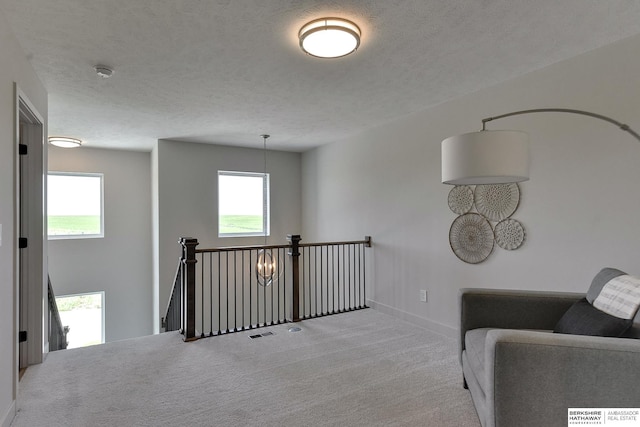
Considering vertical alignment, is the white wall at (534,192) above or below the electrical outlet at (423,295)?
above

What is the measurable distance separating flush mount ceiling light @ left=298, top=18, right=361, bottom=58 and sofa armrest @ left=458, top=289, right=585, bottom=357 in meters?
1.85

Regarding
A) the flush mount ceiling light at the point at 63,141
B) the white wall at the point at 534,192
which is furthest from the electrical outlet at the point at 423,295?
the flush mount ceiling light at the point at 63,141

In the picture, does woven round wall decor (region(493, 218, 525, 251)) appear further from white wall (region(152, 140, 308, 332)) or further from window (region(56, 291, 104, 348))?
window (region(56, 291, 104, 348))

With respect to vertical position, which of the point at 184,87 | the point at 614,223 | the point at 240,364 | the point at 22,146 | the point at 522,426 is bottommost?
the point at 240,364

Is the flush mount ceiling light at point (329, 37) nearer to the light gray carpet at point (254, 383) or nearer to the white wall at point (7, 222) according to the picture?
the white wall at point (7, 222)

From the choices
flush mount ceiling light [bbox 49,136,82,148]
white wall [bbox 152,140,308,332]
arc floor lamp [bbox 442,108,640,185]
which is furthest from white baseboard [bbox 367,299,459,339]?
flush mount ceiling light [bbox 49,136,82,148]

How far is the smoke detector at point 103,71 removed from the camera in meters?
2.66

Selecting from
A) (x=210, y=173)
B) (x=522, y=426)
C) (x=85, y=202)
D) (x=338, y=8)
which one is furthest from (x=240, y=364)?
(x=85, y=202)

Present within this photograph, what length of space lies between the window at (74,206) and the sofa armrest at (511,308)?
5.93 metres

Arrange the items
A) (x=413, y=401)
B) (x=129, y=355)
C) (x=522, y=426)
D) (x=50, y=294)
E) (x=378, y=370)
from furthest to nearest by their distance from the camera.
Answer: (x=50, y=294) < (x=129, y=355) < (x=378, y=370) < (x=413, y=401) < (x=522, y=426)

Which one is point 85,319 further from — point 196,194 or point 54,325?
point 196,194

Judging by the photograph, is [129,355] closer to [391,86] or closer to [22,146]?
[22,146]

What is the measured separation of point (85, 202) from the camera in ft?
19.0

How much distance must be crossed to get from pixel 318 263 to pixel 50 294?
3.67 meters
